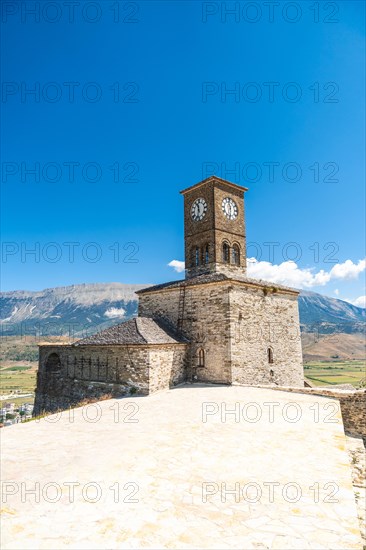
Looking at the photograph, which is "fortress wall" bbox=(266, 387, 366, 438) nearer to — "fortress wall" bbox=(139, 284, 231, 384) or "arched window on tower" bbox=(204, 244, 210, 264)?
"fortress wall" bbox=(139, 284, 231, 384)

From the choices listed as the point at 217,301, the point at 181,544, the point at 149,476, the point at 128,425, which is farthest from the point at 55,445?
the point at 217,301

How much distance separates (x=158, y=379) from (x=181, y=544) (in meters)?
11.4

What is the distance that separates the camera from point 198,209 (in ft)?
75.2

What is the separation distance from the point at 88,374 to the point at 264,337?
33.5 ft

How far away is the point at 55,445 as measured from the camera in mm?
7754

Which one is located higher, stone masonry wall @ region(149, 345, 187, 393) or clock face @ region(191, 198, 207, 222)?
clock face @ region(191, 198, 207, 222)

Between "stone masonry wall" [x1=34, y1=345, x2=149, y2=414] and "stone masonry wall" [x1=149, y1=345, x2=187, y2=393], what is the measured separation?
16.4 inches

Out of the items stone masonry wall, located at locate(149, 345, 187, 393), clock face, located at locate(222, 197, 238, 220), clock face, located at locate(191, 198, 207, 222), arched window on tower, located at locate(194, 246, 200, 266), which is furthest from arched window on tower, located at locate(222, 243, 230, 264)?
stone masonry wall, located at locate(149, 345, 187, 393)

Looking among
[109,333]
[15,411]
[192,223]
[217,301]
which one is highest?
[192,223]

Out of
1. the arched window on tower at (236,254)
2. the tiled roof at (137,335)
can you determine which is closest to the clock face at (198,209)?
the arched window on tower at (236,254)

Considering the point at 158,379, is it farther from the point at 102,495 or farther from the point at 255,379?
the point at 102,495

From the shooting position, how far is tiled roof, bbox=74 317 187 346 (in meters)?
15.4

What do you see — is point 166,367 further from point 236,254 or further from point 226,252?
point 236,254

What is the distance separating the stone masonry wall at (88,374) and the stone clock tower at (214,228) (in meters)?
8.66
